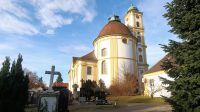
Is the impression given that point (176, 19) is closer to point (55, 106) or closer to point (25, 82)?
point (55, 106)

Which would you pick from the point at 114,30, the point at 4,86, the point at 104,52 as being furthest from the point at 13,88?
the point at 114,30

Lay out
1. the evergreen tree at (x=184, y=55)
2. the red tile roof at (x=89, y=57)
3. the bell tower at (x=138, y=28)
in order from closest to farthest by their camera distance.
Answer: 1. the evergreen tree at (x=184, y=55)
2. the red tile roof at (x=89, y=57)
3. the bell tower at (x=138, y=28)

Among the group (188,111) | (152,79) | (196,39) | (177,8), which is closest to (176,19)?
(177,8)

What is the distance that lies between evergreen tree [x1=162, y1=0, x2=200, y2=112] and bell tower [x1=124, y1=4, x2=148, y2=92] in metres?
54.4

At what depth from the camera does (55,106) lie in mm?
17703

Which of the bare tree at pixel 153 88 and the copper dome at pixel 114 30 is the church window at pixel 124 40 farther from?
the bare tree at pixel 153 88

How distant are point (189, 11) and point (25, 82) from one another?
12.2 meters

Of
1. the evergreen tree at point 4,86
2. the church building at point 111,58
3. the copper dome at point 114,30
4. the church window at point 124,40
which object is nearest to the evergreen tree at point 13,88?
the evergreen tree at point 4,86

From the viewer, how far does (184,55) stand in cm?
1120

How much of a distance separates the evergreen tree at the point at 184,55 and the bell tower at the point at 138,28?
5442 centimetres

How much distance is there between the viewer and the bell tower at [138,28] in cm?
6771

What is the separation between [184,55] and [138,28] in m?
62.2

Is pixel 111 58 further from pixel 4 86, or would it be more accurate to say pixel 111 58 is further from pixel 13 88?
pixel 4 86

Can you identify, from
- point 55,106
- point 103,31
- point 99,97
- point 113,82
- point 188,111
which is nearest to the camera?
point 188,111
